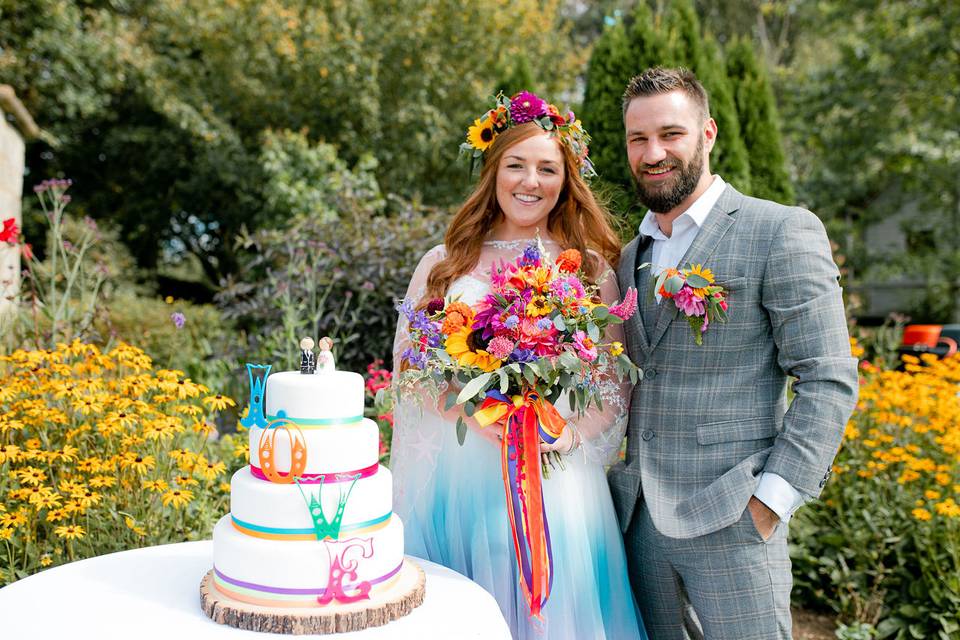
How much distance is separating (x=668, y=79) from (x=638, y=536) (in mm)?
1521

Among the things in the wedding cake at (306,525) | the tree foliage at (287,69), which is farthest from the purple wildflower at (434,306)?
the tree foliage at (287,69)

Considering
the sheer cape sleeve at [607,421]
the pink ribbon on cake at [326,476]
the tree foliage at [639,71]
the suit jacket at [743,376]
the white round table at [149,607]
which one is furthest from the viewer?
the tree foliage at [639,71]

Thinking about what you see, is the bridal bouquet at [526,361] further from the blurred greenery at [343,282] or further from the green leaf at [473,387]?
the blurred greenery at [343,282]

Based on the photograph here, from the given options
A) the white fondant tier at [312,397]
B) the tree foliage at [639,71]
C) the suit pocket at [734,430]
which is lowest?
the suit pocket at [734,430]

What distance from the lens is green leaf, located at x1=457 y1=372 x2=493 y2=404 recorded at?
214 cm

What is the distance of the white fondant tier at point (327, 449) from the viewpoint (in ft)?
6.15

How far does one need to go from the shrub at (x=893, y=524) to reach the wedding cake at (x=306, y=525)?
114 inches

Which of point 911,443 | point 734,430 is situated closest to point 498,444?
point 734,430

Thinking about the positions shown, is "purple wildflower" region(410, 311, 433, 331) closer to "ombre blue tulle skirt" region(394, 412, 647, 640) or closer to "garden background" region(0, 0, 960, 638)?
"ombre blue tulle skirt" region(394, 412, 647, 640)

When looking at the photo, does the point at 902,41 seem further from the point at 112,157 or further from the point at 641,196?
the point at 112,157

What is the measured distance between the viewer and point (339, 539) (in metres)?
1.88

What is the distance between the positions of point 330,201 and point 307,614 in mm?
6276

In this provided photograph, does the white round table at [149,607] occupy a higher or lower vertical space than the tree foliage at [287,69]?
lower

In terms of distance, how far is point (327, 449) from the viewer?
1878 mm
